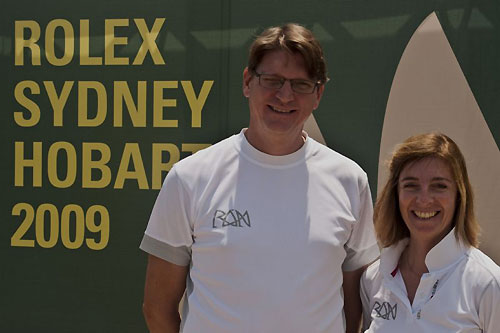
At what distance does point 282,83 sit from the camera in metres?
1.93

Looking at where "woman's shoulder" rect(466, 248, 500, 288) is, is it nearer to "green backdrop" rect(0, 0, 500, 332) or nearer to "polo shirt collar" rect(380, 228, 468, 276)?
"polo shirt collar" rect(380, 228, 468, 276)

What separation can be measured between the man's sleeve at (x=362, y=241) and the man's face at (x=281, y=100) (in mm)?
309

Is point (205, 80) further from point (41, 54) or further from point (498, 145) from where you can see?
point (498, 145)

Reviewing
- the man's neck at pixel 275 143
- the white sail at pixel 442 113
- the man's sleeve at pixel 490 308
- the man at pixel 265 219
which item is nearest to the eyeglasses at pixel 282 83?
the man at pixel 265 219

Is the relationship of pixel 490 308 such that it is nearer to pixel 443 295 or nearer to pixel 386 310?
pixel 443 295

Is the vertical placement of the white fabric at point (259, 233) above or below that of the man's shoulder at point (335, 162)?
below

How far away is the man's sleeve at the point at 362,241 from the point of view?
209 centimetres

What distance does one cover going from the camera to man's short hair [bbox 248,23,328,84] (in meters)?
1.91

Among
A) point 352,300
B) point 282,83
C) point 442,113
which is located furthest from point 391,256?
point 442,113

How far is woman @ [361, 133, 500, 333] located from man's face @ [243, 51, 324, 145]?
12.0 inches

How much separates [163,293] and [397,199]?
724 millimetres

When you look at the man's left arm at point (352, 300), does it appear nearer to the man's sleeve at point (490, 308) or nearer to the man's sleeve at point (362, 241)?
the man's sleeve at point (362, 241)

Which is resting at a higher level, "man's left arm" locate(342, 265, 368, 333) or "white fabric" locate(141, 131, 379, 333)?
"white fabric" locate(141, 131, 379, 333)

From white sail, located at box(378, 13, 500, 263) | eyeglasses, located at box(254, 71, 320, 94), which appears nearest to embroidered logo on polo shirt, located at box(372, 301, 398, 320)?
eyeglasses, located at box(254, 71, 320, 94)
